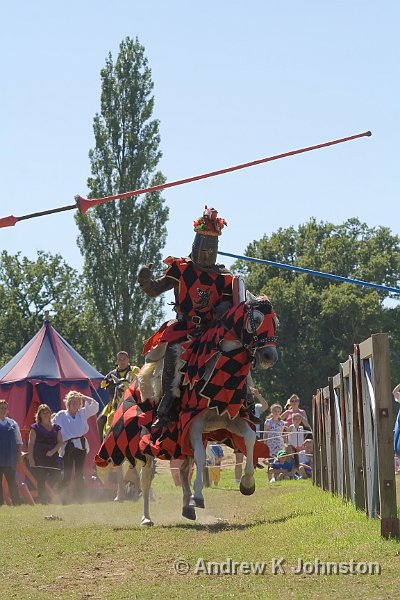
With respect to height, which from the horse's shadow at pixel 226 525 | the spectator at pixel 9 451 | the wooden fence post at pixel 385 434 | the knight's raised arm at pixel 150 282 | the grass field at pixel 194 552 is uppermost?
the knight's raised arm at pixel 150 282

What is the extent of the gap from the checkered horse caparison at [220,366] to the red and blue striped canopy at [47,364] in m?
10.9

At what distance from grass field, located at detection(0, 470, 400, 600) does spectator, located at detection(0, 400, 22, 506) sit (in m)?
3.41

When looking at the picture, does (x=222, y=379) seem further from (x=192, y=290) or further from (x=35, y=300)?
(x=35, y=300)

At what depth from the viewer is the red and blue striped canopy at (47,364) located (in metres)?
22.0

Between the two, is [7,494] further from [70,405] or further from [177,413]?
[177,413]

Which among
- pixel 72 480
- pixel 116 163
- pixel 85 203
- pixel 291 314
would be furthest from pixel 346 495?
pixel 291 314

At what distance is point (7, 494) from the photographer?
17.4 meters

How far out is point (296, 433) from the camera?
20328 millimetres

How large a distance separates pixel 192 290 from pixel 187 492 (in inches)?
83.5

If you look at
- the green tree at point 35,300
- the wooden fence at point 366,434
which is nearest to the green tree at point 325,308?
the green tree at point 35,300

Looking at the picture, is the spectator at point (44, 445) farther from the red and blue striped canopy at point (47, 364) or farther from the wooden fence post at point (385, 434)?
the wooden fence post at point (385, 434)

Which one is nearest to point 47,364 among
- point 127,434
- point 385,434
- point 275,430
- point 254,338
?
point 275,430

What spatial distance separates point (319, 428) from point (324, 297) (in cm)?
4692

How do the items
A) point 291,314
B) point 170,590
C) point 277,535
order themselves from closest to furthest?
1. point 170,590
2. point 277,535
3. point 291,314
